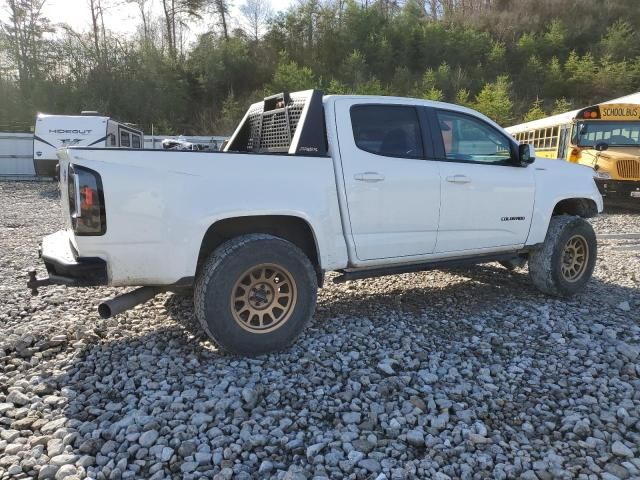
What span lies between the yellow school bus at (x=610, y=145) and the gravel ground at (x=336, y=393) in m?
8.44

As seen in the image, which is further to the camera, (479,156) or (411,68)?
(411,68)

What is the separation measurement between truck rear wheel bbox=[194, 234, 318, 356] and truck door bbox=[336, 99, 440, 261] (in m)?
0.63

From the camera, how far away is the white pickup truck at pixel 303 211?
326 cm

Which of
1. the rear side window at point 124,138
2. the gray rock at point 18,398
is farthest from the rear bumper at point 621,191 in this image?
the rear side window at point 124,138

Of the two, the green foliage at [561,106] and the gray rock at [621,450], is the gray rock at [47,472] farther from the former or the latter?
the green foliage at [561,106]

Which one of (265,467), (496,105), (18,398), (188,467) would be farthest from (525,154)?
(496,105)

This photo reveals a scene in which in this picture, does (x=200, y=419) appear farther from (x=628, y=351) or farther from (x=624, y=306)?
(x=624, y=306)

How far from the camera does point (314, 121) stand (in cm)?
399

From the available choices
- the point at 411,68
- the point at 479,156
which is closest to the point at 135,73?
the point at 411,68

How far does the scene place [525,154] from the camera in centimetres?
482

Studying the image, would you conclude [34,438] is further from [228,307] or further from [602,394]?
[602,394]

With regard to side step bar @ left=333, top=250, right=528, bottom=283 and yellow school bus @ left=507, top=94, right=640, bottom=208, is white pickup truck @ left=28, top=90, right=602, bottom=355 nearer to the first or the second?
side step bar @ left=333, top=250, right=528, bottom=283

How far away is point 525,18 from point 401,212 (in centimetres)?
4607

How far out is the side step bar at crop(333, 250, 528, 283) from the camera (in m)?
4.12
